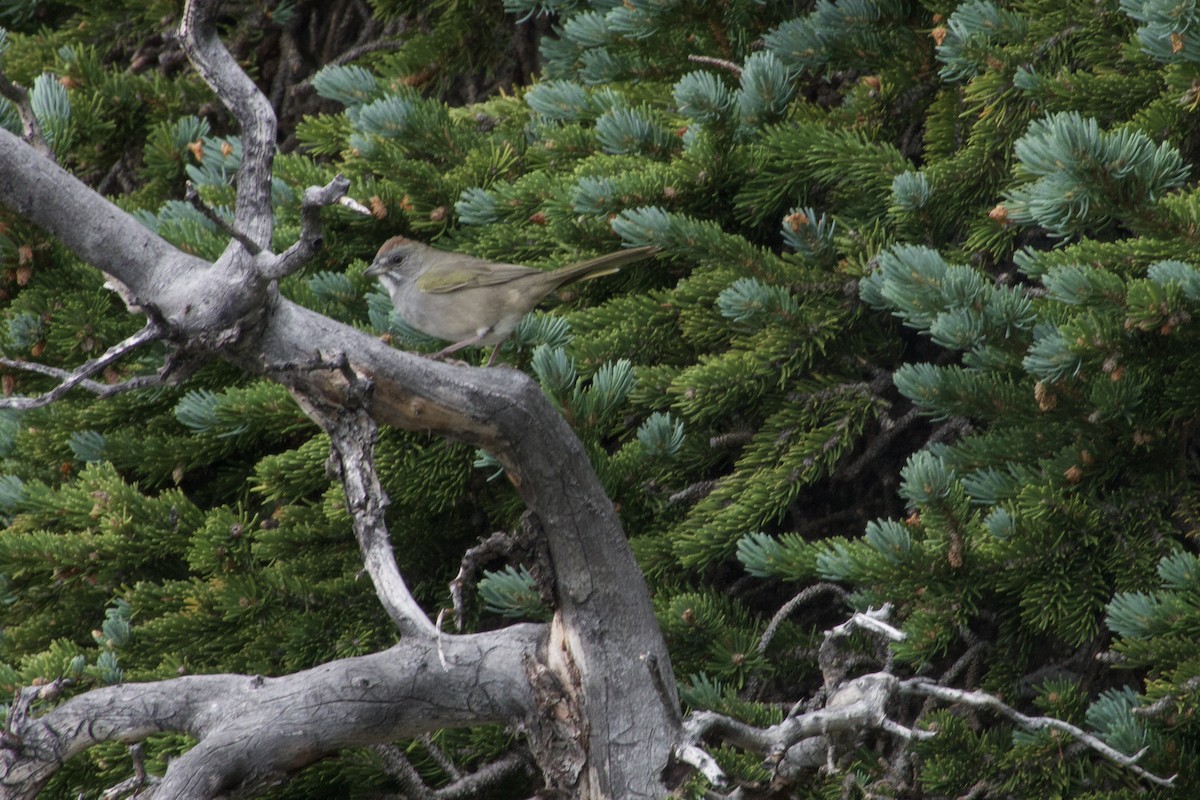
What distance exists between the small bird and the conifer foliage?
83 mm

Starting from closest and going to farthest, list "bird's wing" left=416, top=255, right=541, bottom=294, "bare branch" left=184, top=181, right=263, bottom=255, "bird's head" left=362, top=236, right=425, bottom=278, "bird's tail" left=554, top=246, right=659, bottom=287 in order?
1. "bare branch" left=184, top=181, right=263, bottom=255
2. "bird's tail" left=554, top=246, right=659, bottom=287
3. "bird's wing" left=416, top=255, right=541, bottom=294
4. "bird's head" left=362, top=236, right=425, bottom=278

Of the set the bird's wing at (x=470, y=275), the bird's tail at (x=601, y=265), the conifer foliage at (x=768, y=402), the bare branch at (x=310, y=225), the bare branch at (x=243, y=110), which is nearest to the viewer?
the bare branch at (x=310, y=225)

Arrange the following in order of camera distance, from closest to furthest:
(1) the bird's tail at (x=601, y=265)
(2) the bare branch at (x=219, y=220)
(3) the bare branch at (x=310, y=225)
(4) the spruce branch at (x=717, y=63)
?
(2) the bare branch at (x=219, y=220)
(3) the bare branch at (x=310, y=225)
(1) the bird's tail at (x=601, y=265)
(4) the spruce branch at (x=717, y=63)

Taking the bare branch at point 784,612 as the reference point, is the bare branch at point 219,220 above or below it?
above

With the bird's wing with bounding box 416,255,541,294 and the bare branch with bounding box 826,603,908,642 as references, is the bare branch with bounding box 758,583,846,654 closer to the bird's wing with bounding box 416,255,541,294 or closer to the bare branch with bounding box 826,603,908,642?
the bare branch with bounding box 826,603,908,642

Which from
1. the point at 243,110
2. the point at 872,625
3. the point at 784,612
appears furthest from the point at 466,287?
the point at 872,625

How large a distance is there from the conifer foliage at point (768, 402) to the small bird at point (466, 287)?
8 centimetres

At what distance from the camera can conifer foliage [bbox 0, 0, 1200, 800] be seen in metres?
2.62

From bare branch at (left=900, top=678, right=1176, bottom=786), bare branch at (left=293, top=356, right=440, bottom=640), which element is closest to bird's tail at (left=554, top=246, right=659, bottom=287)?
bare branch at (left=293, top=356, right=440, bottom=640)

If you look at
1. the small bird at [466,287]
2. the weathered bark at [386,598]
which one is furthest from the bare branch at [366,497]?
the small bird at [466,287]

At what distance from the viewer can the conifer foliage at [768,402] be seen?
2617mm

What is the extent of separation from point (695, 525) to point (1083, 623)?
919 millimetres

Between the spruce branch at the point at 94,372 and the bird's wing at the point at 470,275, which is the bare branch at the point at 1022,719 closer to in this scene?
the spruce branch at the point at 94,372

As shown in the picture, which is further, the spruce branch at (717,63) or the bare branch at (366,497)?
the spruce branch at (717,63)
